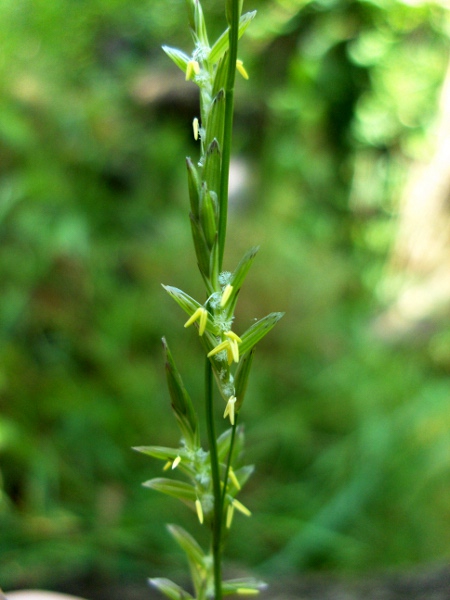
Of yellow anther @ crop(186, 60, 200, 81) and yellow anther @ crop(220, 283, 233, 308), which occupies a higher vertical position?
yellow anther @ crop(186, 60, 200, 81)

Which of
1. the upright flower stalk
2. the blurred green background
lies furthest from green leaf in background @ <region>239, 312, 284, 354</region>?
the blurred green background

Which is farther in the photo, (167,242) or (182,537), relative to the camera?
(167,242)

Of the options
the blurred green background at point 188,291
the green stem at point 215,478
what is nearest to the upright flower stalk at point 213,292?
the green stem at point 215,478

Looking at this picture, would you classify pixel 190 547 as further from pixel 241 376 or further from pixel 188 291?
pixel 188 291

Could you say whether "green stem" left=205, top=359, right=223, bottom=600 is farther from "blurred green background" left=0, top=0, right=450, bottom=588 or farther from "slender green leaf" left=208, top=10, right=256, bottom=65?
"blurred green background" left=0, top=0, right=450, bottom=588

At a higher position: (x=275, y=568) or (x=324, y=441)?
(x=324, y=441)

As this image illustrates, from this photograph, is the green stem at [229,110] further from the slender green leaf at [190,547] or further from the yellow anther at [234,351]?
the slender green leaf at [190,547]

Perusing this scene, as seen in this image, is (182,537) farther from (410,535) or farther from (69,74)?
(69,74)

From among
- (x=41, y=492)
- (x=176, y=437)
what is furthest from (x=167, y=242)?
(x=41, y=492)
